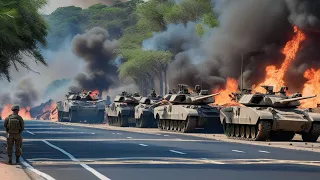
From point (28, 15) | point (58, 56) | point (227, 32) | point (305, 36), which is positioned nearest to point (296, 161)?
point (28, 15)

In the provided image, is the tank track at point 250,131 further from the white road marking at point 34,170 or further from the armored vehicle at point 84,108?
the armored vehicle at point 84,108

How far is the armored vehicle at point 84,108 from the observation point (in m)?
83.2

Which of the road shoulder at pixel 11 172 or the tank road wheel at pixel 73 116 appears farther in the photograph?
the tank road wheel at pixel 73 116

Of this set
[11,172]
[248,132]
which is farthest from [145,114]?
[11,172]

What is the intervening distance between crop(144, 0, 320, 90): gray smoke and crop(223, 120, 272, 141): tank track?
17918 millimetres

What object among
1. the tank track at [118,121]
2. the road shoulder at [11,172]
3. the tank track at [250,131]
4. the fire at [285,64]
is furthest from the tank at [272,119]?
the tank track at [118,121]

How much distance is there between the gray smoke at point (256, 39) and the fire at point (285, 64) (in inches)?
20.6

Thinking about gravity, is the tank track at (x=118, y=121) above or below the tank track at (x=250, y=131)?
above

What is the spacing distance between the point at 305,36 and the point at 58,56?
81.6 metres

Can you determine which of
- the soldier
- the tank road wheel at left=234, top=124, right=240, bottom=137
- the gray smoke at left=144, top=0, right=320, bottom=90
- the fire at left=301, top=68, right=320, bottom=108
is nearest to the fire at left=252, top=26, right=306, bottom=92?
the gray smoke at left=144, top=0, right=320, bottom=90

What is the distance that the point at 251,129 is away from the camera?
140 ft

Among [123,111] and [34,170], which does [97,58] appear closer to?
[123,111]

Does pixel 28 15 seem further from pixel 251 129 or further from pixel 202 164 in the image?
pixel 251 129

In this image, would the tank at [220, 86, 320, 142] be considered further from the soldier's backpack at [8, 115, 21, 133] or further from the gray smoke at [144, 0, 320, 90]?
the gray smoke at [144, 0, 320, 90]
